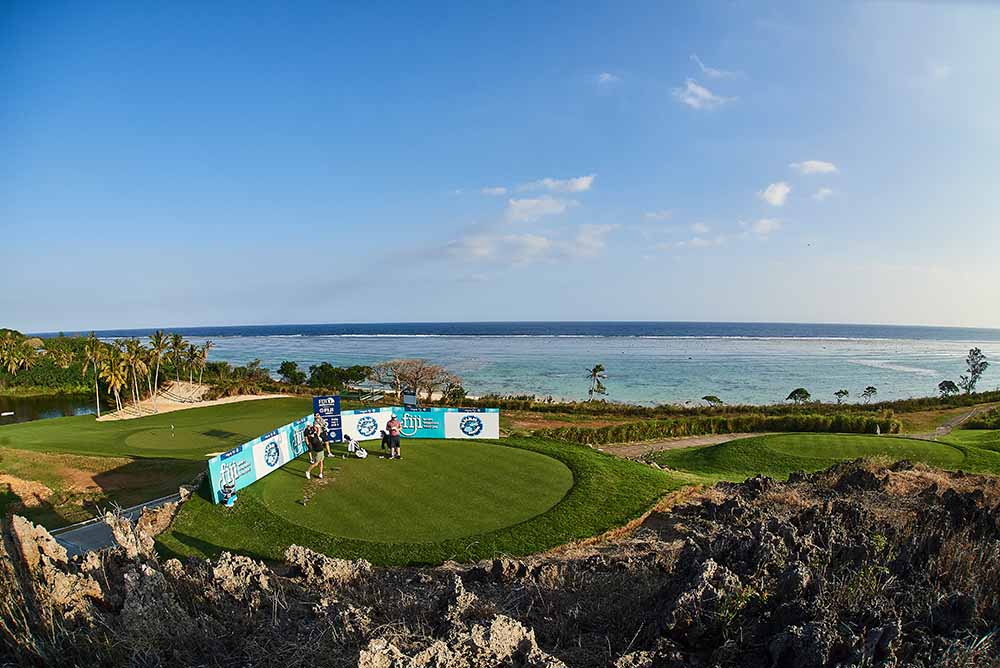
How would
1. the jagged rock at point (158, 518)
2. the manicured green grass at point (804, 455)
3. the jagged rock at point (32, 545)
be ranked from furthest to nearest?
the manicured green grass at point (804, 455) → the jagged rock at point (158, 518) → the jagged rock at point (32, 545)

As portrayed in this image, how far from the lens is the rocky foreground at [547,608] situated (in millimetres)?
4141

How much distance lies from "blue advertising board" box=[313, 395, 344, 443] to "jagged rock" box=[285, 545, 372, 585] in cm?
976

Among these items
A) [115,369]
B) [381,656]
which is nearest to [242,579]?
[381,656]

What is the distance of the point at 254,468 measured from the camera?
1367 cm

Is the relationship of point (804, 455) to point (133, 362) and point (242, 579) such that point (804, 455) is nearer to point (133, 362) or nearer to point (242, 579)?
point (242, 579)

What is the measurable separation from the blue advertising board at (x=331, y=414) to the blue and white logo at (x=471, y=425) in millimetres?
4501

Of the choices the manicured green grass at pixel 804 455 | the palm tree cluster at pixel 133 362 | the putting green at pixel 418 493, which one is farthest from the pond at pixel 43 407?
the manicured green grass at pixel 804 455

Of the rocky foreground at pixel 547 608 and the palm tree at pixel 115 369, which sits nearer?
the rocky foreground at pixel 547 608

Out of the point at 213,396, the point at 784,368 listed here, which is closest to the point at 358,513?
the point at 213,396

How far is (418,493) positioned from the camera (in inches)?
498

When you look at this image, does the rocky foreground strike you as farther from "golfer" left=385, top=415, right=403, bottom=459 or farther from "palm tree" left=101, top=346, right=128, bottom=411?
"palm tree" left=101, top=346, right=128, bottom=411

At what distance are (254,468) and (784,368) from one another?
87810 mm

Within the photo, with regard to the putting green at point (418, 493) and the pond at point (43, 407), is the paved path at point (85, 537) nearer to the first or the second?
the putting green at point (418, 493)

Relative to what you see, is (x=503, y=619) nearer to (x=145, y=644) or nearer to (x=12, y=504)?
(x=145, y=644)
